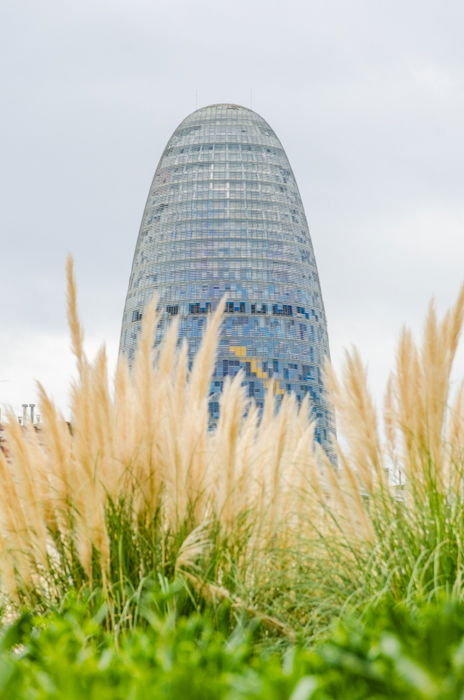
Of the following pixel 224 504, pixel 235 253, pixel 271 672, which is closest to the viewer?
pixel 271 672

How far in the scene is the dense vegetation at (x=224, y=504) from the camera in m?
2.48

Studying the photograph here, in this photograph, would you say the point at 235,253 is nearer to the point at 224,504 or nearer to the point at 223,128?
the point at 223,128

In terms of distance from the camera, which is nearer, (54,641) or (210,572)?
(54,641)

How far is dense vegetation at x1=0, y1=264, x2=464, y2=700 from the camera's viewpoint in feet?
8.15

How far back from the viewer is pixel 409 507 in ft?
8.96

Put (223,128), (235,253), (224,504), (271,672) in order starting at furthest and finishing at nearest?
(223,128)
(235,253)
(224,504)
(271,672)

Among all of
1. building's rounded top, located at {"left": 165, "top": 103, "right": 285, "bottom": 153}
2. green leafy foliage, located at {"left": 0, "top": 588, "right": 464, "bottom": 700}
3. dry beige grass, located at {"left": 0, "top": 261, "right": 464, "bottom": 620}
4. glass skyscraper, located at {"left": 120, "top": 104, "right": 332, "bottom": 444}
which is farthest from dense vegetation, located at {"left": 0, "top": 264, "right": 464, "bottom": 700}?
building's rounded top, located at {"left": 165, "top": 103, "right": 285, "bottom": 153}

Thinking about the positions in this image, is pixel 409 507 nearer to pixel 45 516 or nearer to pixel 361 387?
pixel 361 387

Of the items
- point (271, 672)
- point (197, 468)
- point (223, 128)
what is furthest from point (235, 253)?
point (271, 672)

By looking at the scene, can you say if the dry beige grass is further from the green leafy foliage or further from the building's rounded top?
the building's rounded top

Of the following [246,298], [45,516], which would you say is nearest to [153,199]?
[246,298]

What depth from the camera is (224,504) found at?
8.63 ft

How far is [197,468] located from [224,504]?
128 millimetres

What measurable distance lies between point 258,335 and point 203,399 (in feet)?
235
